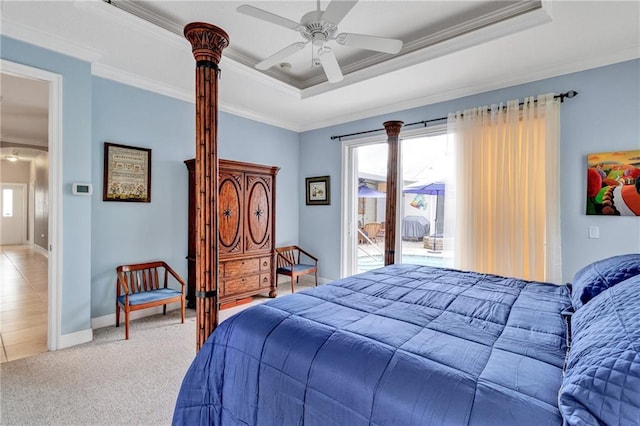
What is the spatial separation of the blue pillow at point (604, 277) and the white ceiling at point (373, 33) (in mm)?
1880

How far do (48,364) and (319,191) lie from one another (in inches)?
151

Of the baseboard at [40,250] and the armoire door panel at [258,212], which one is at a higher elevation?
the armoire door panel at [258,212]

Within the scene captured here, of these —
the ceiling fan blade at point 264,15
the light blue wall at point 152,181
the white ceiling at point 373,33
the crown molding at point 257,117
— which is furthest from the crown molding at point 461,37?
the light blue wall at point 152,181

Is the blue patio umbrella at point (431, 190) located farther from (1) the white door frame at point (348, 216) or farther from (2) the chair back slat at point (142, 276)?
(2) the chair back slat at point (142, 276)

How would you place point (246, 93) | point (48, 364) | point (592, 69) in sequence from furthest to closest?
point (246, 93)
point (592, 69)
point (48, 364)

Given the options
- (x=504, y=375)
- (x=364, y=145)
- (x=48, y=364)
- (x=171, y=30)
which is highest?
(x=171, y=30)

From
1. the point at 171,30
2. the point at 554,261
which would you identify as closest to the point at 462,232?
the point at 554,261

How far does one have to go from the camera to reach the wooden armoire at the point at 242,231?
3857mm

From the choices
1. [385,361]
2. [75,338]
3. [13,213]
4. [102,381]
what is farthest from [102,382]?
[13,213]

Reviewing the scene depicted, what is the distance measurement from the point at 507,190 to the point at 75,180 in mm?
4360

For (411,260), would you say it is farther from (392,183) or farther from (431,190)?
(392,183)

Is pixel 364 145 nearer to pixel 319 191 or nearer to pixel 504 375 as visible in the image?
pixel 319 191

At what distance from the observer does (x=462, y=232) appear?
3.63 metres

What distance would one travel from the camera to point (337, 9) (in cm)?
183
